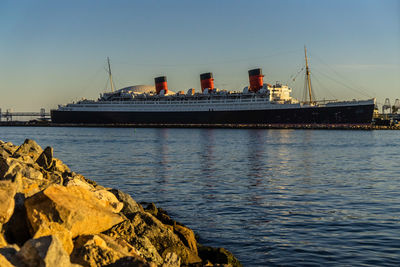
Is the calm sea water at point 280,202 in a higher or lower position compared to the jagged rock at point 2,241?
lower

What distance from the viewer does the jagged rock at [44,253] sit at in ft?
15.1

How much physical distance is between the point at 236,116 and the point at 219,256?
259ft

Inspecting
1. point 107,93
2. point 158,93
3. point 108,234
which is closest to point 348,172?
point 108,234

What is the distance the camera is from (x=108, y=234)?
6508 mm

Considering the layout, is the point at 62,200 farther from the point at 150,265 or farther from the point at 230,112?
the point at 230,112

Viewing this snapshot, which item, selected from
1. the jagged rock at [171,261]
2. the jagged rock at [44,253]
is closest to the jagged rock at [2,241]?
the jagged rock at [44,253]

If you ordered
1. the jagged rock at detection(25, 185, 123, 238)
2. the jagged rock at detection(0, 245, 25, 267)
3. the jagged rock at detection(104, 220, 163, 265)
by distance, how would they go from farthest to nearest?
the jagged rock at detection(104, 220, 163, 265) → the jagged rock at detection(25, 185, 123, 238) → the jagged rock at detection(0, 245, 25, 267)

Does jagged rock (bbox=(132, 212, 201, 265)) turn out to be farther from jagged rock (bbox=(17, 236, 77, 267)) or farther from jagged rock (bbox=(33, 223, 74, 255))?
jagged rock (bbox=(17, 236, 77, 267))

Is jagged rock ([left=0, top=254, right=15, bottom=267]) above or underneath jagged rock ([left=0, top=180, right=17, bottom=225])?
underneath

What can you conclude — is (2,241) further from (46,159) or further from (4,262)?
(46,159)

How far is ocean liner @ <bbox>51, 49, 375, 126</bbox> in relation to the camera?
257 ft

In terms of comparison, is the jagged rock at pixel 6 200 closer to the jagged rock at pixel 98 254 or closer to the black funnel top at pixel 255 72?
the jagged rock at pixel 98 254

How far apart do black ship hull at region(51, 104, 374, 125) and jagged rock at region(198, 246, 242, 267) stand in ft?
240

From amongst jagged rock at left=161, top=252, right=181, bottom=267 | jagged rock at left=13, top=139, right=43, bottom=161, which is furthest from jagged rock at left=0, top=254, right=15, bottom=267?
jagged rock at left=13, top=139, right=43, bottom=161
